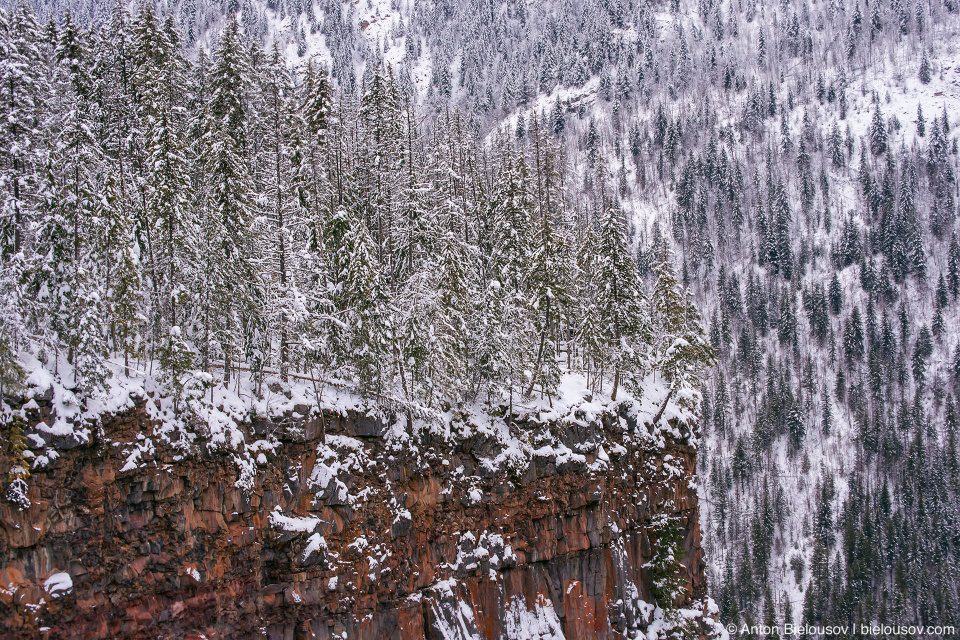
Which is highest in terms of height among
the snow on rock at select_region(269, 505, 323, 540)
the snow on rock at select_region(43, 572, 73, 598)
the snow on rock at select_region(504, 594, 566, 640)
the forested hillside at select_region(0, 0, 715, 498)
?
the forested hillside at select_region(0, 0, 715, 498)

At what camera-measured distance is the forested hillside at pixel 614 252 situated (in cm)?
2925

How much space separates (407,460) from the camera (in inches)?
1251

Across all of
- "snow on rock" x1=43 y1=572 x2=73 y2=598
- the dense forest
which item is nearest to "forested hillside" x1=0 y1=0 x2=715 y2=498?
the dense forest

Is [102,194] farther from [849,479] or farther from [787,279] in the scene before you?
→ [787,279]

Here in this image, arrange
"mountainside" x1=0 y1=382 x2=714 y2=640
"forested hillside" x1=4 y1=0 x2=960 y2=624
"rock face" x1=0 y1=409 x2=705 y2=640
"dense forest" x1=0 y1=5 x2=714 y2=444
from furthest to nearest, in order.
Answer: "forested hillside" x1=4 y1=0 x2=960 y2=624 → "dense forest" x1=0 y1=5 x2=714 y2=444 → "mountainside" x1=0 y1=382 x2=714 y2=640 → "rock face" x1=0 y1=409 x2=705 y2=640

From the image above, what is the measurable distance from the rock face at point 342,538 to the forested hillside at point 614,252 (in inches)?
160

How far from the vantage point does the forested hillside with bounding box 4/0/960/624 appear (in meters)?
29.2

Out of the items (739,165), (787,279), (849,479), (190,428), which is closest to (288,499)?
(190,428)

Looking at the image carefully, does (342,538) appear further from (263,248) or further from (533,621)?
(263,248)

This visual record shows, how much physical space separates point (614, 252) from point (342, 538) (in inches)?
918

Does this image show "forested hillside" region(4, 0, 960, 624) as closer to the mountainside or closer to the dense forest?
the dense forest

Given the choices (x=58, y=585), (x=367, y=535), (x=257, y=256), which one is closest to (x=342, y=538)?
(x=367, y=535)

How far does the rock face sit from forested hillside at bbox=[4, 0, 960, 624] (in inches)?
160

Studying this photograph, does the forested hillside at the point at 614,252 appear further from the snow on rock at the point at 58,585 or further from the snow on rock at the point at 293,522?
the snow on rock at the point at 58,585
